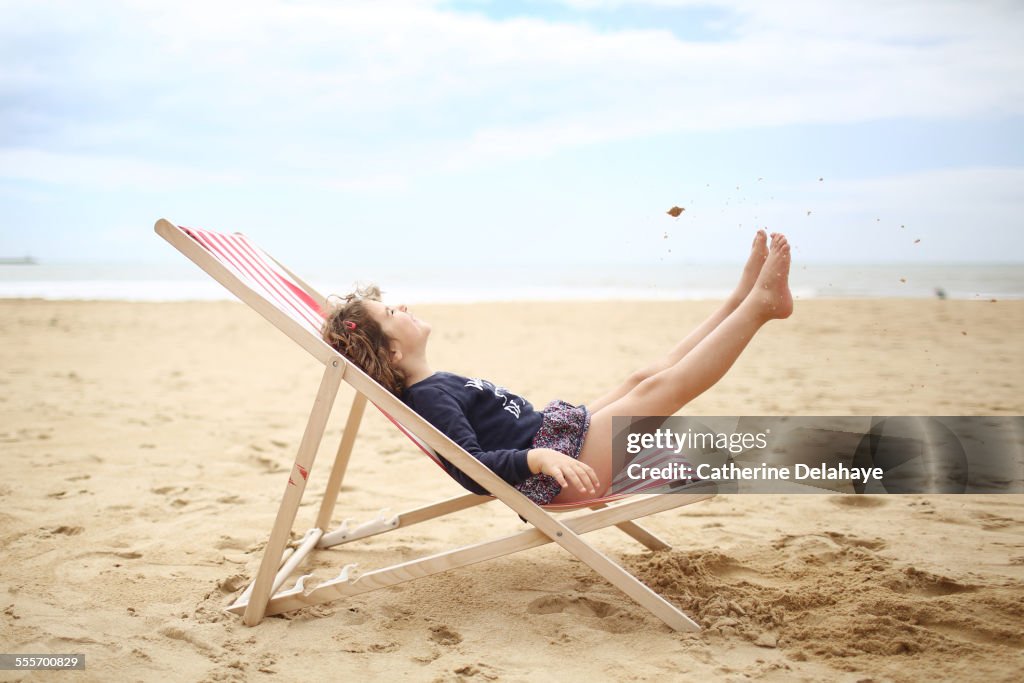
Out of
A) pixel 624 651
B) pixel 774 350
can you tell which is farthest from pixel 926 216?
pixel 774 350

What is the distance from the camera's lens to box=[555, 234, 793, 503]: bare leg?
2.58 meters

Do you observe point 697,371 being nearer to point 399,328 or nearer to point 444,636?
point 399,328

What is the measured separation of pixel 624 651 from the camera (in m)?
2.19

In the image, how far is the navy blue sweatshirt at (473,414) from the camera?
8.16 ft

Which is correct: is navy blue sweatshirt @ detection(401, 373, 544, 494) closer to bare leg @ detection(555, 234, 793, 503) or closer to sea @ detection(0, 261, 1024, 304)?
bare leg @ detection(555, 234, 793, 503)

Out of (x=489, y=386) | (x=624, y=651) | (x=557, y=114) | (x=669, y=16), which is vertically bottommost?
(x=624, y=651)

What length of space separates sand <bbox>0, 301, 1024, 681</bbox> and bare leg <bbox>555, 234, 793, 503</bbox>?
0.56m

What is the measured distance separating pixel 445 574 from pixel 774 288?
5.44ft

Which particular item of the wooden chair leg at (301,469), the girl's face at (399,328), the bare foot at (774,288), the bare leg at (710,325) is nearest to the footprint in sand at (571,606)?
the bare leg at (710,325)

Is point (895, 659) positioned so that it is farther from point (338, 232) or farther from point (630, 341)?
point (338, 232)

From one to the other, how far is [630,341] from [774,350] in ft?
6.35

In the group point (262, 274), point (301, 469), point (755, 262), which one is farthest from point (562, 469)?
point (262, 274)

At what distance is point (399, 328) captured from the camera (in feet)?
8.87

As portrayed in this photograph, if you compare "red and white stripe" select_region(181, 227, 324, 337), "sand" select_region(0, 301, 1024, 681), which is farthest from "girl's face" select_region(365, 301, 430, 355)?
"sand" select_region(0, 301, 1024, 681)
